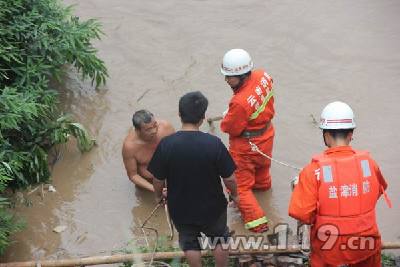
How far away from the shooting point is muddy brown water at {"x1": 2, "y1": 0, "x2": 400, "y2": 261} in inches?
254

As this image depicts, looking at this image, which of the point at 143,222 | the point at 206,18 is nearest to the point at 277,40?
the point at 206,18

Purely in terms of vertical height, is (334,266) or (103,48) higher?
(103,48)

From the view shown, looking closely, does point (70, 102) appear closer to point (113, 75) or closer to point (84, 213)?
point (113, 75)

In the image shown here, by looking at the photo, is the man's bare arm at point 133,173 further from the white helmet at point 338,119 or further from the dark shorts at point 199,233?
the white helmet at point 338,119

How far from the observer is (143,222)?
6.47 metres

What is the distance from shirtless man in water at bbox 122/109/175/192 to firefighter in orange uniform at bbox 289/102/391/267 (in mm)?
2140

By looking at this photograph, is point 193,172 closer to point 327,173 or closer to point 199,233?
point 199,233

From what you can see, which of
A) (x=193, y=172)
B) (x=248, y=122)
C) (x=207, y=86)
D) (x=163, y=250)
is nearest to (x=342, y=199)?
(x=193, y=172)

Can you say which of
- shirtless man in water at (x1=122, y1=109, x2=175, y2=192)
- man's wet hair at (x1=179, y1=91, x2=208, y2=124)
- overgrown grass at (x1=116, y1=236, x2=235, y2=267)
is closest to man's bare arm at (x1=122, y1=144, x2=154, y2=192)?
shirtless man in water at (x1=122, y1=109, x2=175, y2=192)

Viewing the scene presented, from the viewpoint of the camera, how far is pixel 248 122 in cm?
578

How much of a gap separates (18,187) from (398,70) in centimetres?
525

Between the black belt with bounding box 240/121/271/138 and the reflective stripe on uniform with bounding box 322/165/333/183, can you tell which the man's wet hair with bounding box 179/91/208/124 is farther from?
the black belt with bounding box 240/121/271/138

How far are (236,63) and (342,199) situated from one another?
1864 mm

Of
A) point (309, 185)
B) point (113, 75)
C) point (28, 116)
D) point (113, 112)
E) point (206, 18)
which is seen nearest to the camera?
point (309, 185)
